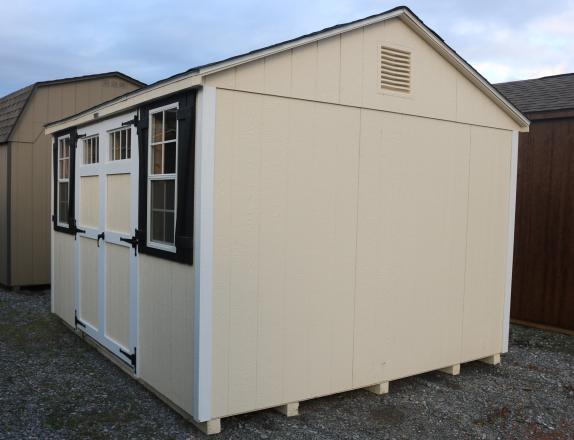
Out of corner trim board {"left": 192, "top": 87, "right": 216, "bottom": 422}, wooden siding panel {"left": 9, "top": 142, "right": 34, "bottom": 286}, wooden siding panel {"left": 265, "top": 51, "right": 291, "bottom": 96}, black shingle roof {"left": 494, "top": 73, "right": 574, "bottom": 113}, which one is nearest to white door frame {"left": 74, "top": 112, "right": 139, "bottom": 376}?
corner trim board {"left": 192, "top": 87, "right": 216, "bottom": 422}

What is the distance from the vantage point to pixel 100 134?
584 centimetres

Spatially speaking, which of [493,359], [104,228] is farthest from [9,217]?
[493,359]

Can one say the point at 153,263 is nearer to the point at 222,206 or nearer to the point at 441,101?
Result: the point at 222,206

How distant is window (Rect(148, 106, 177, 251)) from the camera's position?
14.6ft

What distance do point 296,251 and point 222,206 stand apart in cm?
70

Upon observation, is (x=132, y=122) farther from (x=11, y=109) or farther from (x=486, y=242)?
(x=11, y=109)

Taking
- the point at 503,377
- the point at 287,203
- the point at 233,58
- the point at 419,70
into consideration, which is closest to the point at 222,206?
the point at 287,203

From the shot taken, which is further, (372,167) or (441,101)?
(441,101)

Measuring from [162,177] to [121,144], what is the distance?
1131 millimetres

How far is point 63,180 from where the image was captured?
23.0 ft

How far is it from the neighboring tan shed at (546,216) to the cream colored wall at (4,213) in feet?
24.1

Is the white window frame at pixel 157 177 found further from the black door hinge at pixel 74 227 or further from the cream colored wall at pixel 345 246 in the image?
the black door hinge at pixel 74 227

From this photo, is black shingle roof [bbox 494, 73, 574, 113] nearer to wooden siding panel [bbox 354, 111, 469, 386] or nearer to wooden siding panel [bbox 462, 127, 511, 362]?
wooden siding panel [bbox 462, 127, 511, 362]

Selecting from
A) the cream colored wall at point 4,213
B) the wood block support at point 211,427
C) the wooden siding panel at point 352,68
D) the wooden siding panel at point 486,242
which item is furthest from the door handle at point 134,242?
the cream colored wall at point 4,213
